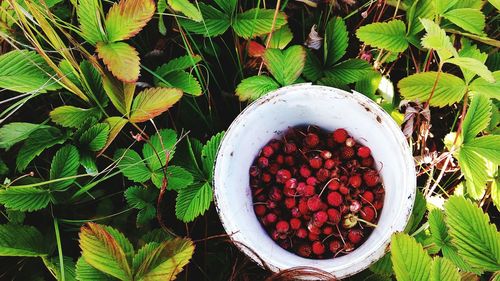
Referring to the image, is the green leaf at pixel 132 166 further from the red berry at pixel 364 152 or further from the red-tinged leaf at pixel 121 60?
the red berry at pixel 364 152

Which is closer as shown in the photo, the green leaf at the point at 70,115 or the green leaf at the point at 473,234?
the green leaf at the point at 473,234

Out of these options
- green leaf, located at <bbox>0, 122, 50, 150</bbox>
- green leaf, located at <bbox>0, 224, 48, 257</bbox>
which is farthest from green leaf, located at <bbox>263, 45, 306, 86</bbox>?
green leaf, located at <bbox>0, 224, 48, 257</bbox>

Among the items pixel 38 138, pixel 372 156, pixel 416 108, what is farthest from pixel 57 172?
pixel 416 108

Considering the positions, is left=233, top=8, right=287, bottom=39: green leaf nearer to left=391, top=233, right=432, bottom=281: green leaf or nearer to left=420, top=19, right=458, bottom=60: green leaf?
left=420, top=19, right=458, bottom=60: green leaf

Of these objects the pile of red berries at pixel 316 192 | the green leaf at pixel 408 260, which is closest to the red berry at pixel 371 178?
the pile of red berries at pixel 316 192

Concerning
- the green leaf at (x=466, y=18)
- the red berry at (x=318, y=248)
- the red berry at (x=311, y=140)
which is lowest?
the red berry at (x=318, y=248)
